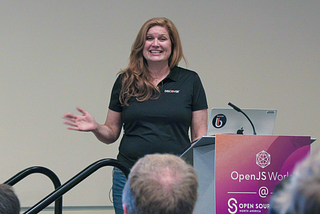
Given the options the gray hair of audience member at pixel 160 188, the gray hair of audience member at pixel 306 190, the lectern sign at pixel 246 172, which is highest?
the gray hair of audience member at pixel 306 190

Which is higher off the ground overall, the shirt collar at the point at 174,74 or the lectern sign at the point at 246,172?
the shirt collar at the point at 174,74

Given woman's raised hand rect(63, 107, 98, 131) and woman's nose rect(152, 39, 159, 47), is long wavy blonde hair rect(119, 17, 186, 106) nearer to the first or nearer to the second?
woman's nose rect(152, 39, 159, 47)

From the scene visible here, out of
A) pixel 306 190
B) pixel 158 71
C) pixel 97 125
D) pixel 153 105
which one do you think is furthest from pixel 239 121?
pixel 306 190

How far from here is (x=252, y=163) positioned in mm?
1740

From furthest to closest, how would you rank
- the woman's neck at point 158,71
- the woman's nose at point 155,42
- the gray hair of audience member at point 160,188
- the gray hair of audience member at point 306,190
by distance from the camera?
the woman's neck at point 158,71 < the woman's nose at point 155,42 < the gray hair of audience member at point 160,188 < the gray hair of audience member at point 306,190

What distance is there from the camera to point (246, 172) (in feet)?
5.70

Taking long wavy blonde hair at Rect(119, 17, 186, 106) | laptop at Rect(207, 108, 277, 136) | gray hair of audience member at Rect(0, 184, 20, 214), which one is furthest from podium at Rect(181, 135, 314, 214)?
gray hair of audience member at Rect(0, 184, 20, 214)

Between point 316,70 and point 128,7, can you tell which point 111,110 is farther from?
→ point 316,70

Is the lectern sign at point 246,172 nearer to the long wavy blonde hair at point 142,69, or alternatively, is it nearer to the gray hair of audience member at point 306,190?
the long wavy blonde hair at point 142,69

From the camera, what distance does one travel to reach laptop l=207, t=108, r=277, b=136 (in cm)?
204

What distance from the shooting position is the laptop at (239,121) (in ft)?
6.68

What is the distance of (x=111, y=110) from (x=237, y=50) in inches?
90.4

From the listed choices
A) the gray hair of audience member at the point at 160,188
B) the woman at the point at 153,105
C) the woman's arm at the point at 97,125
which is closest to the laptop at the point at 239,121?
the woman at the point at 153,105

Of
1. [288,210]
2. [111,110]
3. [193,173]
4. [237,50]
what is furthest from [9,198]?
[237,50]
